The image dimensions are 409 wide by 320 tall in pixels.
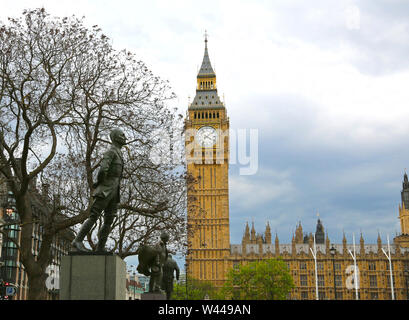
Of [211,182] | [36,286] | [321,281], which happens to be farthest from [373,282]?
[36,286]

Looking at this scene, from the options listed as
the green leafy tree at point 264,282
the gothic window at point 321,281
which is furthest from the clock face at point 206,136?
the gothic window at point 321,281

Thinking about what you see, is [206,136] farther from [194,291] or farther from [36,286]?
[36,286]

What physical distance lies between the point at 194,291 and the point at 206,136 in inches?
1364

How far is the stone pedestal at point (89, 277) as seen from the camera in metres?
10.6

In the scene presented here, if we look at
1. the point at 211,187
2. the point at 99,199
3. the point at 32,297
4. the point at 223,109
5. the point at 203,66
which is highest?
the point at 203,66

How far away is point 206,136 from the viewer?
9556cm

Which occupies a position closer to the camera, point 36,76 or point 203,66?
point 36,76

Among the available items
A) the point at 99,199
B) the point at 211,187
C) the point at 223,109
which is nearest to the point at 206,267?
the point at 211,187

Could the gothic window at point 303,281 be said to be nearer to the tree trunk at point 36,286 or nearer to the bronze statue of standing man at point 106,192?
the tree trunk at point 36,286

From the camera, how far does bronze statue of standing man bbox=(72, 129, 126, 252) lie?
36.2 feet

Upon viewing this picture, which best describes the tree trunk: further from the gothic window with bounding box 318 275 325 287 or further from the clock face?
the gothic window with bounding box 318 275 325 287

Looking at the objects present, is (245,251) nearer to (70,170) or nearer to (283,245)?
(283,245)

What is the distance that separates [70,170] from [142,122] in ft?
16.0
